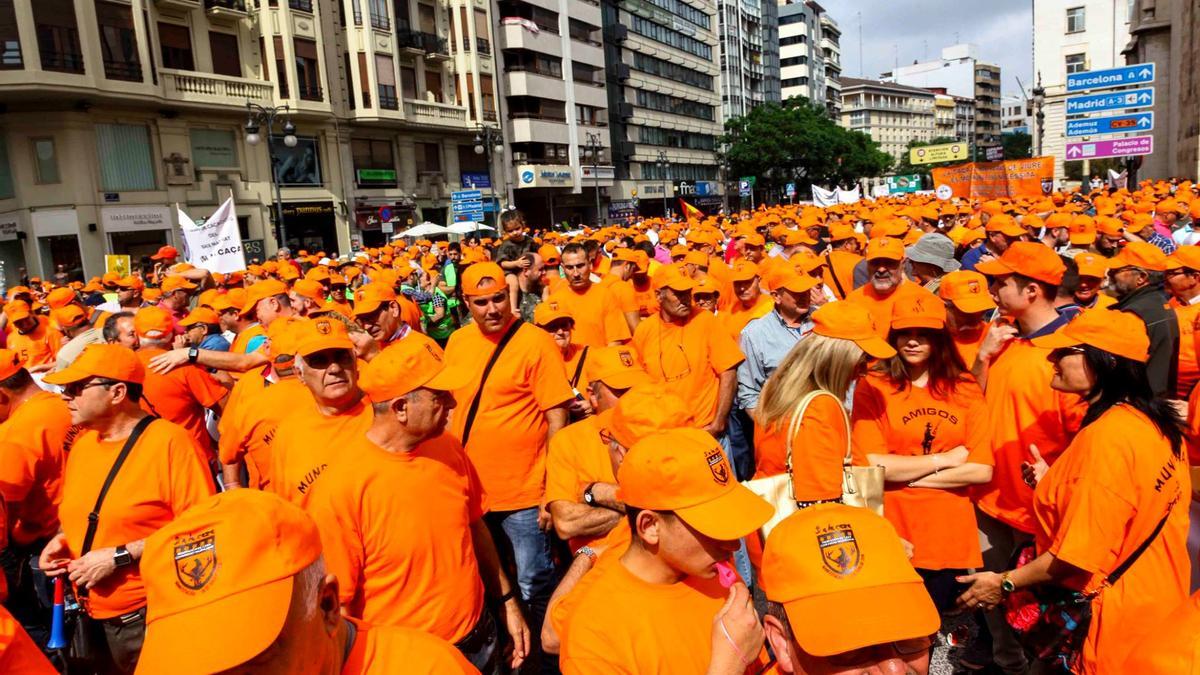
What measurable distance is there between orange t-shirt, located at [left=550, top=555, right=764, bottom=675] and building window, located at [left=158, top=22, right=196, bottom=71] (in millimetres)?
33189

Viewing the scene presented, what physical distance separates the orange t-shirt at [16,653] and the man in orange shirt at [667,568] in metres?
1.51

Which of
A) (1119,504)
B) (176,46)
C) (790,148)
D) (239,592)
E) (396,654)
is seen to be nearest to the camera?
(239,592)

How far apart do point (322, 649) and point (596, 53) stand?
56.8m

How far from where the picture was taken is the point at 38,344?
8.03 m

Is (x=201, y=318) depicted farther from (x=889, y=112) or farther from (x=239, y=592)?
(x=889, y=112)

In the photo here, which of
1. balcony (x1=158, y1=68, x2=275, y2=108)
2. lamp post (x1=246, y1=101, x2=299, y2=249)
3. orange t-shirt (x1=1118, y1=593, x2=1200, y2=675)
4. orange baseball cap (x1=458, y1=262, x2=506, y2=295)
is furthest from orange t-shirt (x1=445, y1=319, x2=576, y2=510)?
balcony (x1=158, y1=68, x2=275, y2=108)

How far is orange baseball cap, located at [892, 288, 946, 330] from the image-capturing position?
3.68m

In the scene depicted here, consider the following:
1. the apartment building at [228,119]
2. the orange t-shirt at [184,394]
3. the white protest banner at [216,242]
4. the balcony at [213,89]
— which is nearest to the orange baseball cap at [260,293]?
the orange t-shirt at [184,394]

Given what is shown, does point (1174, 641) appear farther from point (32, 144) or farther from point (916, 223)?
point (32, 144)

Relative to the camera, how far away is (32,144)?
84.5ft

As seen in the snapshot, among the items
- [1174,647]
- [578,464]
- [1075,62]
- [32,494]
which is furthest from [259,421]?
[1075,62]

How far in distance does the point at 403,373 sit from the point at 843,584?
191 cm

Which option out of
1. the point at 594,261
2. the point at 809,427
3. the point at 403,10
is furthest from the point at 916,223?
the point at 403,10

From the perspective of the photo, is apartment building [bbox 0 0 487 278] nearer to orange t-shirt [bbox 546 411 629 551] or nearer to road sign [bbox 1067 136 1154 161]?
orange t-shirt [bbox 546 411 629 551]
